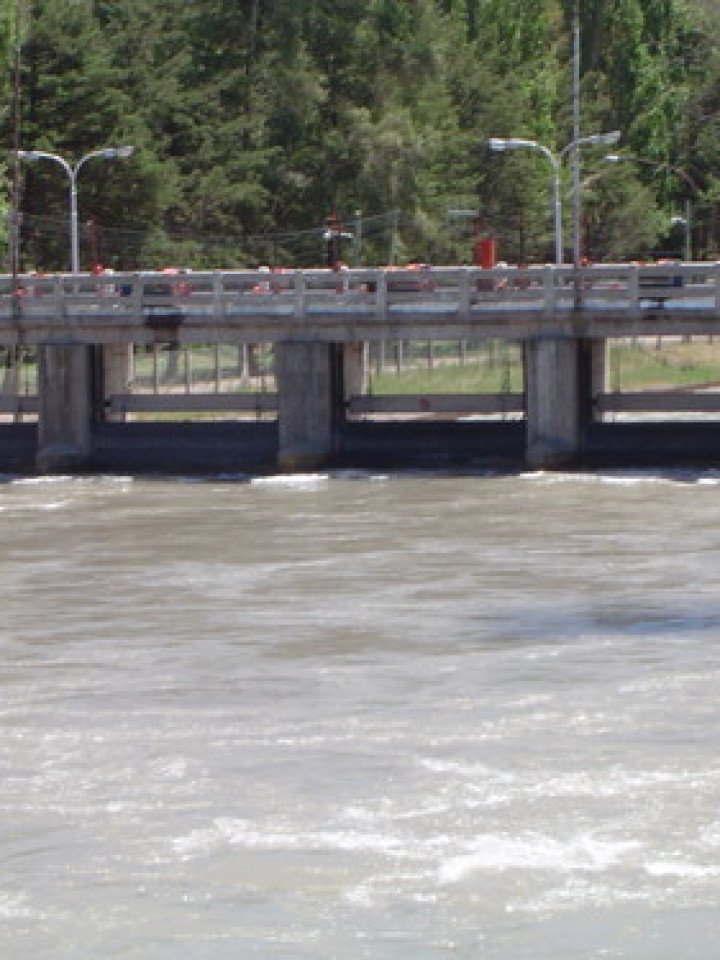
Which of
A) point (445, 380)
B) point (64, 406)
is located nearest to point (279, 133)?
point (445, 380)

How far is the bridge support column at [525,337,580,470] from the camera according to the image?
137 feet

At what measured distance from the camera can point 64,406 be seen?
4491cm

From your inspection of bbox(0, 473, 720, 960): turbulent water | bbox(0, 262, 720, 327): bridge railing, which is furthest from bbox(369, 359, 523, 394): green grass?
bbox(0, 473, 720, 960): turbulent water

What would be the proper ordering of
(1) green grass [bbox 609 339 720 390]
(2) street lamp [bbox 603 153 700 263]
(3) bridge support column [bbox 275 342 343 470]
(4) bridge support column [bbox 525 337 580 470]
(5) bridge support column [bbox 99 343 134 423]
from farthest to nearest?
(2) street lamp [bbox 603 153 700 263], (1) green grass [bbox 609 339 720 390], (5) bridge support column [bbox 99 343 134 423], (3) bridge support column [bbox 275 342 343 470], (4) bridge support column [bbox 525 337 580 470]

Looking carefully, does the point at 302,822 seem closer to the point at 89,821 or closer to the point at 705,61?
the point at 89,821

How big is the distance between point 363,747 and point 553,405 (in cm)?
2338

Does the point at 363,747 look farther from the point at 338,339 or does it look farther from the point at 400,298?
the point at 400,298

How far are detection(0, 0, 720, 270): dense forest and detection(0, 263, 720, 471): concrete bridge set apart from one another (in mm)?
17830

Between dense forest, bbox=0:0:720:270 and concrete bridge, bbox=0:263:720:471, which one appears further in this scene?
dense forest, bbox=0:0:720:270

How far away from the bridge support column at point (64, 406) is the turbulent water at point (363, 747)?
11713 mm

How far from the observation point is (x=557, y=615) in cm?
2555

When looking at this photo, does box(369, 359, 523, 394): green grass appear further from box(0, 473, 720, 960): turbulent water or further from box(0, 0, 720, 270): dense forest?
box(0, 473, 720, 960): turbulent water

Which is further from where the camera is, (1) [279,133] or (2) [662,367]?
(1) [279,133]

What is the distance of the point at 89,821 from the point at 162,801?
68cm
